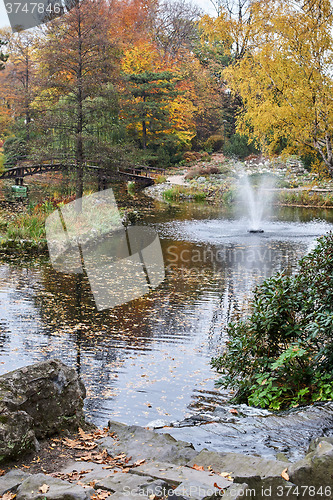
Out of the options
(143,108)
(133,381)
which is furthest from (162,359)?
(143,108)

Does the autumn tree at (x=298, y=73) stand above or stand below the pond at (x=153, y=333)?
above

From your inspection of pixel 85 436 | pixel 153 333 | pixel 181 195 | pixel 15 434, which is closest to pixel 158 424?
pixel 85 436

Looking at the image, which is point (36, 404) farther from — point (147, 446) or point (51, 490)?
point (51, 490)

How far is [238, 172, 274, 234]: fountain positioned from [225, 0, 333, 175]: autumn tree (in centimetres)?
759

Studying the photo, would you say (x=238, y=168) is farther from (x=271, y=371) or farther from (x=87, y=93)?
(x=271, y=371)

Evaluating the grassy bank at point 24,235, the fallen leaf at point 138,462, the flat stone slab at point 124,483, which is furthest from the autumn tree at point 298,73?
the flat stone slab at point 124,483

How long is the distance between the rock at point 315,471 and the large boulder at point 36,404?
1816mm

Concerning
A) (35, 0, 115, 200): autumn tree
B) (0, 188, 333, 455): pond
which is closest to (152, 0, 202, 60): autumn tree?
(35, 0, 115, 200): autumn tree

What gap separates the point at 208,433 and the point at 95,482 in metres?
1.35

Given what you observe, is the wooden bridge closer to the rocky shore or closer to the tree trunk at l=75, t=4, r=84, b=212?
the tree trunk at l=75, t=4, r=84, b=212

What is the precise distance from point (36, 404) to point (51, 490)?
1216 mm

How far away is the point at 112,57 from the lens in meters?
15.9

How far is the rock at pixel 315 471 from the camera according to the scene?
2539mm

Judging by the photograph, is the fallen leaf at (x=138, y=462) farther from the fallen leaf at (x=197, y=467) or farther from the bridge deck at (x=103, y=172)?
the bridge deck at (x=103, y=172)
